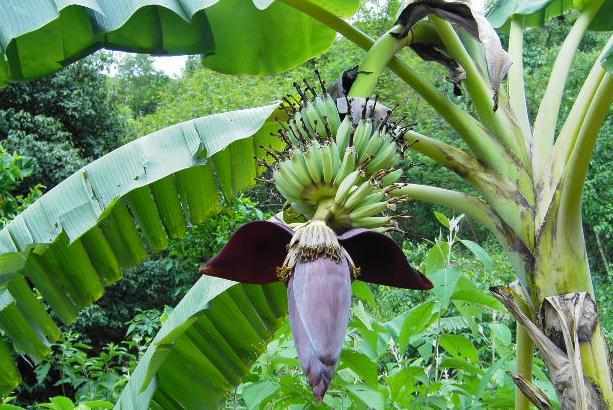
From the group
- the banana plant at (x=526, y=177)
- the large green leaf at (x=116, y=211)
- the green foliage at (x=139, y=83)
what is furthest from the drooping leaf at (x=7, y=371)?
the green foliage at (x=139, y=83)

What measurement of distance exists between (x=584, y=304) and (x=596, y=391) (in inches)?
3.6

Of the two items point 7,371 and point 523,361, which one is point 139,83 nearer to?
point 7,371

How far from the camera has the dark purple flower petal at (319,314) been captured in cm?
44

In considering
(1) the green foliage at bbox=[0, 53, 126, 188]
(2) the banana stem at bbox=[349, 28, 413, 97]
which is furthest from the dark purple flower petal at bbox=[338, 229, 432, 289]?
(1) the green foliage at bbox=[0, 53, 126, 188]

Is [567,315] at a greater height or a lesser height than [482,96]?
lesser

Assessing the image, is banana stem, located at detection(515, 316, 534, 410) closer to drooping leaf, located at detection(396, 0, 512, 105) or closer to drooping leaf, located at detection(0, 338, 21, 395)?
drooping leaf, located at detection(396, 0, 512, 105)

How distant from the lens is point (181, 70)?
43.3 ft

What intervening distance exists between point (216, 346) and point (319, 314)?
28.8 inches

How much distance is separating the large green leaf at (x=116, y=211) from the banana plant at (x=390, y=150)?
1 cm

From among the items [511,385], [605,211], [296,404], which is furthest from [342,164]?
[605,211]

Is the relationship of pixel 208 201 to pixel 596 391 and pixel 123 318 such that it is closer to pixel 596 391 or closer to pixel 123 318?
pixel 596 391

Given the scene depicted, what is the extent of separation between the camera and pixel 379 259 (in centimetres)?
55

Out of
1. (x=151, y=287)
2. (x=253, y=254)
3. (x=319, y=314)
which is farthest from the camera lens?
(x=151, y=287)

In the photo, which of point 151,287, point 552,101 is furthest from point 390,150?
point 151,287
